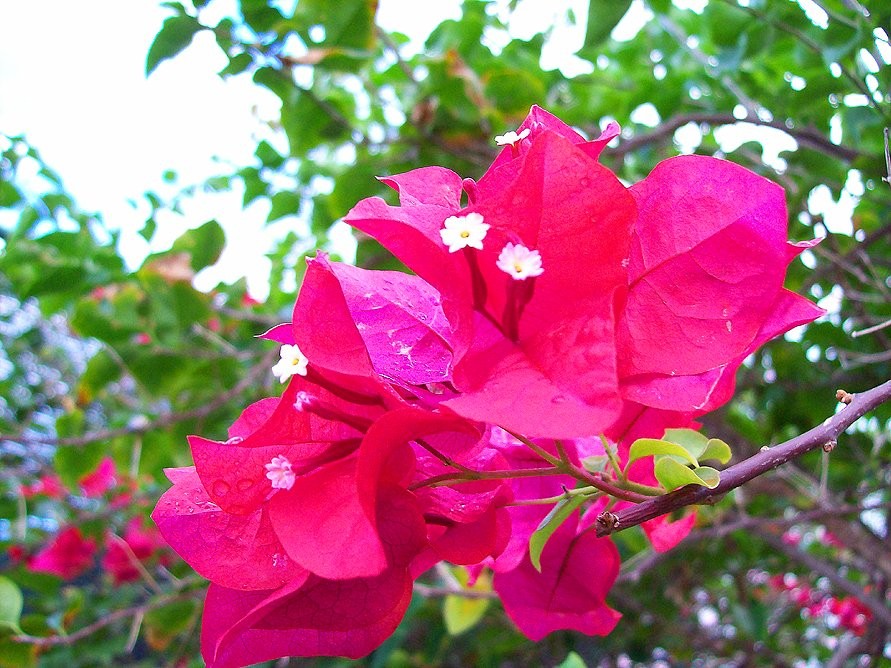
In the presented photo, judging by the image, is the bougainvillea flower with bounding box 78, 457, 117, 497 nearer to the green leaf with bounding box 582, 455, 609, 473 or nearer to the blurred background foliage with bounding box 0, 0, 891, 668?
the blurred background foliage with bounding box 0, 0, 891, 668

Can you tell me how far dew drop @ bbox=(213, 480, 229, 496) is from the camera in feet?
1.19

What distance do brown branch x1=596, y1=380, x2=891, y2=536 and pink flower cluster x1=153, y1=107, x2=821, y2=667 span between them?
0.13 ft

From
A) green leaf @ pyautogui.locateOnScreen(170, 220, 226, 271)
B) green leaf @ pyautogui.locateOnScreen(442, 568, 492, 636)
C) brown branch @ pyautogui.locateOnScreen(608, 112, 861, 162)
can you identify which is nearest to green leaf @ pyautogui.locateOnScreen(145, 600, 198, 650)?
green leaf @ pyautogui.locateOnScreen(442, 568, 492, 636)

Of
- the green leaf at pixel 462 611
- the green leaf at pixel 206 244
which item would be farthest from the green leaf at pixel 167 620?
the green leaf at pixel 206 244

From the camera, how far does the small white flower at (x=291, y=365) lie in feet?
1.14

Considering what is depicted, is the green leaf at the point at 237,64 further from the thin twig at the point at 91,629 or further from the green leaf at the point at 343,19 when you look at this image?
the thin twig at the point at 91,629

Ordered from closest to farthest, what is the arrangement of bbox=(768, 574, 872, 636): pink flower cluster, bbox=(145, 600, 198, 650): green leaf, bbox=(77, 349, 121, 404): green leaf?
bbox=(145, 600, 198, 650): green leaf < bbox=(77, 349, 121, 404): green leaf < bbox=(768, 574, 872, 636): pink flower cluster

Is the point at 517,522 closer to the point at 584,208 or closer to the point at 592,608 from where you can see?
the point at 592,608

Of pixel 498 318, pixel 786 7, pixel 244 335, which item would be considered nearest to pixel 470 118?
pixel 786 7

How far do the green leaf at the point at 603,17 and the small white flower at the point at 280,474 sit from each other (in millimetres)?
595

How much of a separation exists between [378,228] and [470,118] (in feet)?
2.55

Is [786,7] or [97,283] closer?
[786,7]

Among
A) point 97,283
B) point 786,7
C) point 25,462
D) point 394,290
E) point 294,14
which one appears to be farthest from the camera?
point 25,462

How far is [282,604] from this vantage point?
0.35 meters
